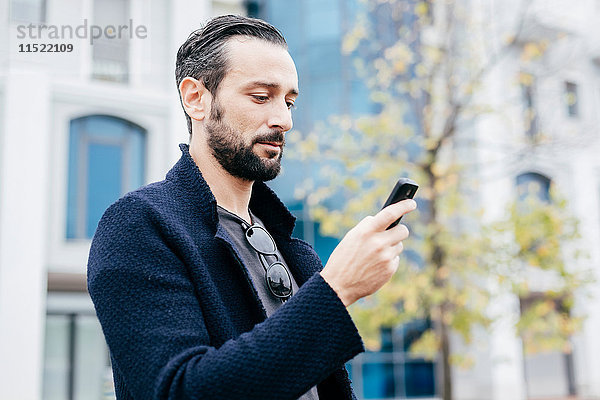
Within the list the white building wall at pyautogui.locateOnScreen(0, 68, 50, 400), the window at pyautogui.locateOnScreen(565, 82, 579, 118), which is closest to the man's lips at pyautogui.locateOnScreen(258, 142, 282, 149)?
the white building wall at pyautogui.locateOnScreen(0, 68, 50, 400)

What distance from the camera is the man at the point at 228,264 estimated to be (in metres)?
1.26

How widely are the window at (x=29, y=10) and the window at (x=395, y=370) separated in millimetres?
9594

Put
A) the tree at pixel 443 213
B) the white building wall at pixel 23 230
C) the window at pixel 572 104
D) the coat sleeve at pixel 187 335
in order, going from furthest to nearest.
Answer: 1. the window at pixel 572 104
2. the white building wall at pixel 23 230
3. the tree at pixel 443 213
4. the coat sleeve at pixel 187 335

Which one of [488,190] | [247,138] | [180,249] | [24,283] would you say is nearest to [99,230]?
[180,249]

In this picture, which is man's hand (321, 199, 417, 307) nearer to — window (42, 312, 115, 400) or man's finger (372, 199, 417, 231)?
man's finger (372, 199, 417, 231)

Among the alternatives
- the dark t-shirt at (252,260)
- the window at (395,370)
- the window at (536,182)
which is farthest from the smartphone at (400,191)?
the window at (536,182)

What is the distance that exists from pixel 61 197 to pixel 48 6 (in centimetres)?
316

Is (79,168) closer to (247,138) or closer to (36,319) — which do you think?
(36,319)

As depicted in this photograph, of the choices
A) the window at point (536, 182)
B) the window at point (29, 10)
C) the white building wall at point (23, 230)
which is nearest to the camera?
the white building wall at point (23, 230)

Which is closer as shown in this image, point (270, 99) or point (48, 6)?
point (270, 99)

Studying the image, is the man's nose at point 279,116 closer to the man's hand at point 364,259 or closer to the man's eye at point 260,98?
the man's eye at point 260,98

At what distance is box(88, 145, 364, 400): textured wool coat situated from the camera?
1.24 m

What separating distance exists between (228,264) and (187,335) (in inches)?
12.0

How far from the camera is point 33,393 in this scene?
32.6ft
